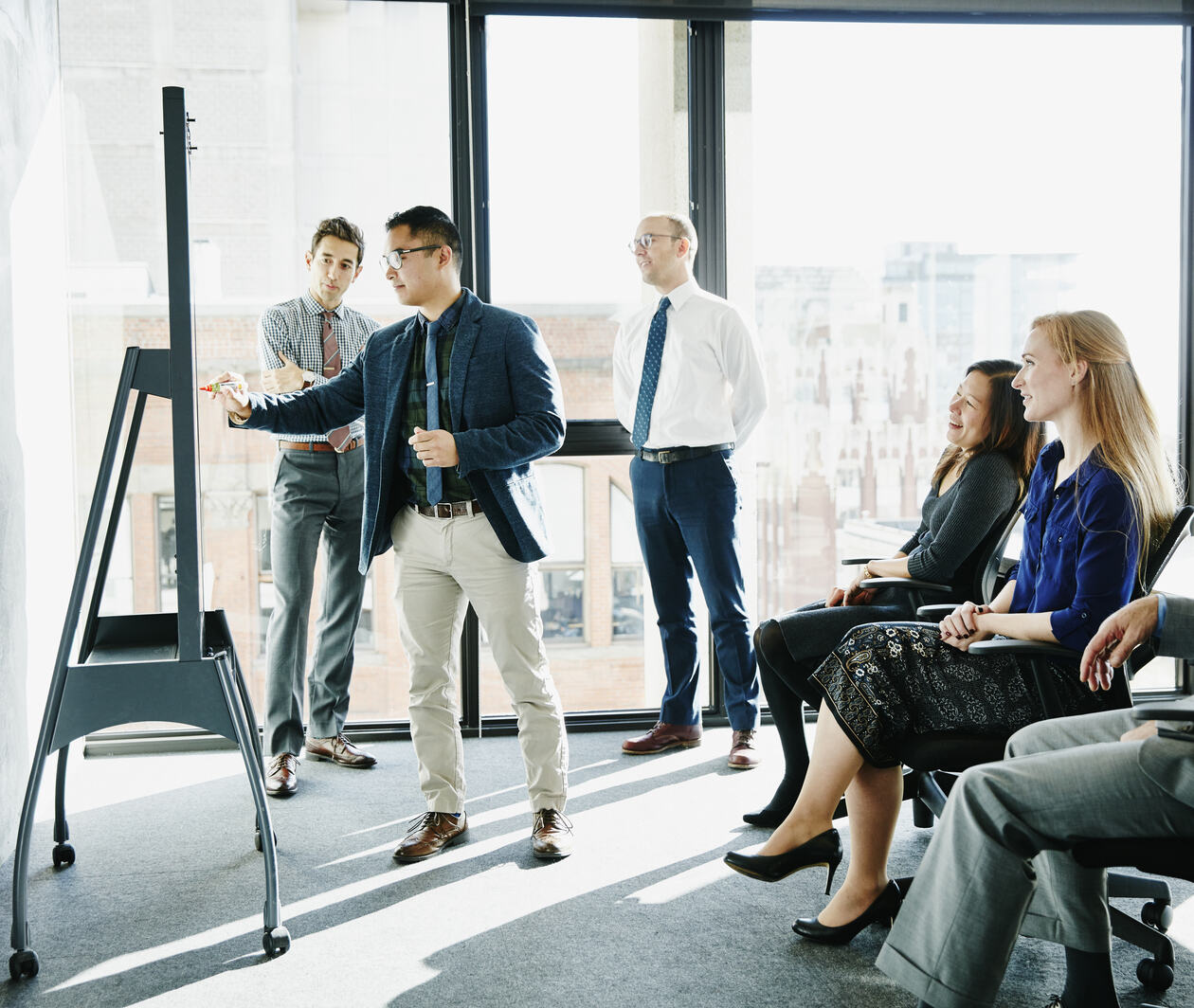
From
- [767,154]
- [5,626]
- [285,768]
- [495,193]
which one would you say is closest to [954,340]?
[767,154]

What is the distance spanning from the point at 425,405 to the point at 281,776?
1.30 m

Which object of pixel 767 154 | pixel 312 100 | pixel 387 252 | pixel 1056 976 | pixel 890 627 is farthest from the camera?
pixel 767 154

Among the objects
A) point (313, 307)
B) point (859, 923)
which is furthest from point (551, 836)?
point (313, 307)

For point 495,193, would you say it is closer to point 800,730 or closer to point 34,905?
point 800,730

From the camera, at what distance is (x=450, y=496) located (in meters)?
2.67

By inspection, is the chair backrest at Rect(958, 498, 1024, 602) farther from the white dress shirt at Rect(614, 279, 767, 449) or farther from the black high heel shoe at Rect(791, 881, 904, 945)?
the white dress shirt at Rect(614, 279, 767, 449)

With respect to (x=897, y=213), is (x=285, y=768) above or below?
below

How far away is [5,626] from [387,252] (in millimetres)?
1411

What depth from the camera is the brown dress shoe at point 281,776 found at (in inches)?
124

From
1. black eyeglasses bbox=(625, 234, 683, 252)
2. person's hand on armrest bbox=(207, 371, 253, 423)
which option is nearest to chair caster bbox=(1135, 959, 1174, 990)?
person's hand on armrest bbox=(207, 371, 253, 423)

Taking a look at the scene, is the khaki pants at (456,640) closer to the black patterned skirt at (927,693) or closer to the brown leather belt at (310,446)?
the brown leather belt at (310,446)

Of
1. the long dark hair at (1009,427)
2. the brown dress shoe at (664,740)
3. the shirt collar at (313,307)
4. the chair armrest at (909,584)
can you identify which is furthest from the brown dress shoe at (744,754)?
the shirt collar at (313,307)

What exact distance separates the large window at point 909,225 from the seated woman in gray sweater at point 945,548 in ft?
3.97

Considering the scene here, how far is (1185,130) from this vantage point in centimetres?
407
